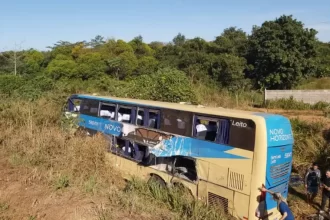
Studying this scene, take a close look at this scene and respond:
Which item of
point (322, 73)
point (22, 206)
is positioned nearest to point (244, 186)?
point (22, 206)

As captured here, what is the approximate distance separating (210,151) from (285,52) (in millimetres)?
20656

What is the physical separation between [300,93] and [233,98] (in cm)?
419

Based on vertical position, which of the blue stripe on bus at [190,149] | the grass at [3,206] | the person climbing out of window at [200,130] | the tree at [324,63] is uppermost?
the tree at [324,63]

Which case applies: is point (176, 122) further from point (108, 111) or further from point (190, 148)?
point (108, 111)

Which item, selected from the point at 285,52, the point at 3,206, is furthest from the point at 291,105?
the point at 3,206

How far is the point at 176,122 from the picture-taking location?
8.99 meters

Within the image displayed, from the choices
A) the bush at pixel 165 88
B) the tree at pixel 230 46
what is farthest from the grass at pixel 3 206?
the tree at pixel 230 46

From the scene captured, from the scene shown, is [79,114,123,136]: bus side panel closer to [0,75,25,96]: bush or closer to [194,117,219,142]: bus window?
[194,117,219,142]: bus window

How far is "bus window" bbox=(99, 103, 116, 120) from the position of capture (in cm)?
1110

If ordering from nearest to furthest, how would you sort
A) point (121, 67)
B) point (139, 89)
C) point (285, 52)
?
point (139, 89) → point (285, 52) → point (121, 67)

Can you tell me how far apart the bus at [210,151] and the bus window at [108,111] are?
20 cm

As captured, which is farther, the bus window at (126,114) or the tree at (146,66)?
the tree at (146,66)

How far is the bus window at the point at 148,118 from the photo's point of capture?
9609mm

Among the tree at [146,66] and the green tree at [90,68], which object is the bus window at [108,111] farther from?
the tree at [146,66]
